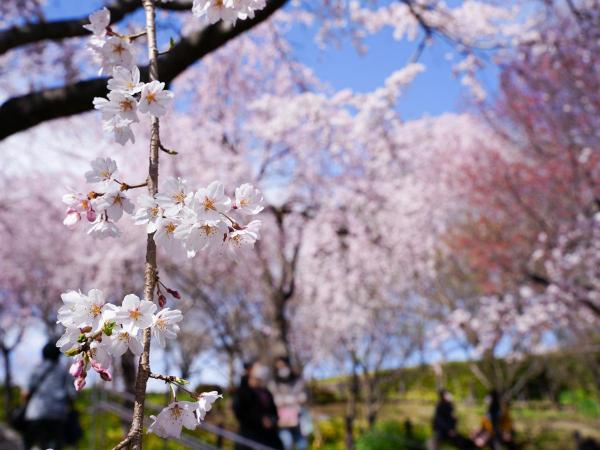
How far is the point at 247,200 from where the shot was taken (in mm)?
1345

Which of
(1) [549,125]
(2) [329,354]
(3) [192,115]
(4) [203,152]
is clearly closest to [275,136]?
(4) [203,152]

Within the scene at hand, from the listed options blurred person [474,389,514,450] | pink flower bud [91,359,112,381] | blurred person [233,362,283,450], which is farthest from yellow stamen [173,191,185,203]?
blurred person [474,389,514,450]

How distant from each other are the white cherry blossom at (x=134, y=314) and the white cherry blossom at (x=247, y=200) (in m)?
0.34

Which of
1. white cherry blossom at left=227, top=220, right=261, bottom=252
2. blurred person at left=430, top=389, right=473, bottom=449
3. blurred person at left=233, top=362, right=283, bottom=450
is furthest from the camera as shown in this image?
blurred person at left=430, top=389, right=473, bottom=449

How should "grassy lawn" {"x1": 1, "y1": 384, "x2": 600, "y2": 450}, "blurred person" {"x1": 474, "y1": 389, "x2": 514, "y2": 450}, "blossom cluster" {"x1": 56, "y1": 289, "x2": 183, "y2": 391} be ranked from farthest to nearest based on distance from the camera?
"grassy lawn" {"x1": 1, "y1": 384, "x2": 600, "y2": 450} < "blurred person" {"x1": 474, "y1": 389, "x2": 514, "y2": 450} < "blossom cluster" {"x1": 56, "y1": 289, "x2": 183, "y2": 391}

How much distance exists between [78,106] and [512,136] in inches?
526

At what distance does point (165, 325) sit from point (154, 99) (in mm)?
536

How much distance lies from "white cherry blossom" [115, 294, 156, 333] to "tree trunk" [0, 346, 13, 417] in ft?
56.9

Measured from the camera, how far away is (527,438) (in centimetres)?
1402

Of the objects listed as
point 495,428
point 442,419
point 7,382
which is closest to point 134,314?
point 442,419

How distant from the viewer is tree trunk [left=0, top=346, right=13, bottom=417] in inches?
657

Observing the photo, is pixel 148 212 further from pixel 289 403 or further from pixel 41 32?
pixel 289 403

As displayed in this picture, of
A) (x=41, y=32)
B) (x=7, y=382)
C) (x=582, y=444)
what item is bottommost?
(x=582, y=444)

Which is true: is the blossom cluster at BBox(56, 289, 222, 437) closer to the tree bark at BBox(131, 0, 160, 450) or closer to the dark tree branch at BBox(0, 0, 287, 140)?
the tree bark at BBox(131, 0, 160, 450)
